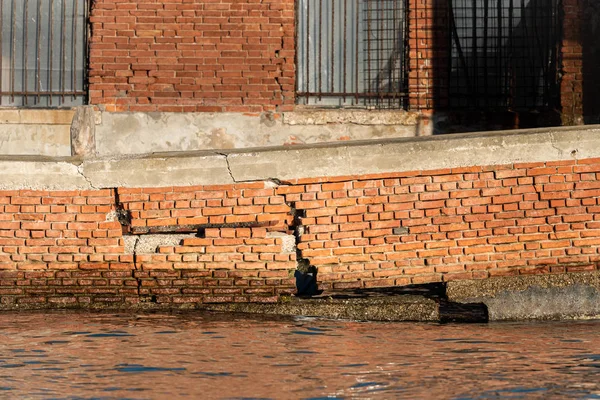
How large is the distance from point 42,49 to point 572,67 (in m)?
5.79

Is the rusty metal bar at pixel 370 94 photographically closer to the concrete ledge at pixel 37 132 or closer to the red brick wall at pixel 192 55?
the red brick wall at pixel 192 55

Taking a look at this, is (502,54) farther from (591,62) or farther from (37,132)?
(37,132)

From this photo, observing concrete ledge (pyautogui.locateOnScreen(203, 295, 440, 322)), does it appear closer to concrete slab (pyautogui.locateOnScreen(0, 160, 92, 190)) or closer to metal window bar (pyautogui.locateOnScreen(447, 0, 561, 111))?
concrete slab (pyautogui.locateOnScreen(0, 160, 92, 190))

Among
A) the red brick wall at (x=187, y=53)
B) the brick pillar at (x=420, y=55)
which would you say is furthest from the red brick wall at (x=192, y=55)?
the brick pillar at (x=420, y=55)

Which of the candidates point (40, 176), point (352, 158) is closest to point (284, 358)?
point (352, 158)

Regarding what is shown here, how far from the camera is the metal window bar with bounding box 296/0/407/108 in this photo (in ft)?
36.7

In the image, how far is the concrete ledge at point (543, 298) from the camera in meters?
7.77

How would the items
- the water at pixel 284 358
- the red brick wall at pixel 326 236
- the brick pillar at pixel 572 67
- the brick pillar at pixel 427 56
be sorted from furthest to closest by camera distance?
1. the brick pillar at pixel 427 56
2. the brick pillar at pixel 572 67
3. the red brick wall at pixel 326 236
4. the water at pixel 284 358

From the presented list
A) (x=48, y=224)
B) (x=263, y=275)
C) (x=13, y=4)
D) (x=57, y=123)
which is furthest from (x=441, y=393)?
(x=13, y=4)

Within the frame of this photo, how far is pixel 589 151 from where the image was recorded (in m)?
7.87

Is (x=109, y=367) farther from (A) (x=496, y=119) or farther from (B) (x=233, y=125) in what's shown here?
(A) (x=496, y=119)

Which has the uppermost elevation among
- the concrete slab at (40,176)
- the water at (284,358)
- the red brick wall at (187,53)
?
the red brick wall at (187,53)

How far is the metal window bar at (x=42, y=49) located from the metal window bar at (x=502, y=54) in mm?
4153

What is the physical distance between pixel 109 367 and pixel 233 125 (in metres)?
5.36
